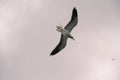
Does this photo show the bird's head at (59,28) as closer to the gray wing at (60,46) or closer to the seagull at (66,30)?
the seagull at (66,30)

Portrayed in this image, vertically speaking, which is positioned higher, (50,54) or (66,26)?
(66,26)

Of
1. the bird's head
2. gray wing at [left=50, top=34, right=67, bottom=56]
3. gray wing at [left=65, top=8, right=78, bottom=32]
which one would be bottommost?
gray wing at [left=50, top=34, right=67, bottom=56]

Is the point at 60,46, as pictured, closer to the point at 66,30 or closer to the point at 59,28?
the point at 66,30

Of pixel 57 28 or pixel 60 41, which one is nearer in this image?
pixel 57 28

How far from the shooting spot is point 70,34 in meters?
99.8

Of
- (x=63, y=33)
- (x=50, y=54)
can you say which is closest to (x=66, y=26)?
(x=63, y=33)

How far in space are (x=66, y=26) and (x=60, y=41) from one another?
17.9ft

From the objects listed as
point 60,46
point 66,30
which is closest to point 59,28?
point 66,30

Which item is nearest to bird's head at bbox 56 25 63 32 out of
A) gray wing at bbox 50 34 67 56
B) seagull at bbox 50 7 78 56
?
seagull at bbox 50 7 78 56

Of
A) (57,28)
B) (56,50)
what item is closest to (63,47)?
(56,50)

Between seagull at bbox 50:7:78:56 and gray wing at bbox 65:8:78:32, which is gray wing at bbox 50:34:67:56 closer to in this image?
seagull at bbox 50:7:78:56

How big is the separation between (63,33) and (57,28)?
3.01 meters

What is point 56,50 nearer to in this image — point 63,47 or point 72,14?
point 63,47

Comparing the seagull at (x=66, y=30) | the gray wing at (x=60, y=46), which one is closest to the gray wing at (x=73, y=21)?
the seagull at (x=66, y=30)
